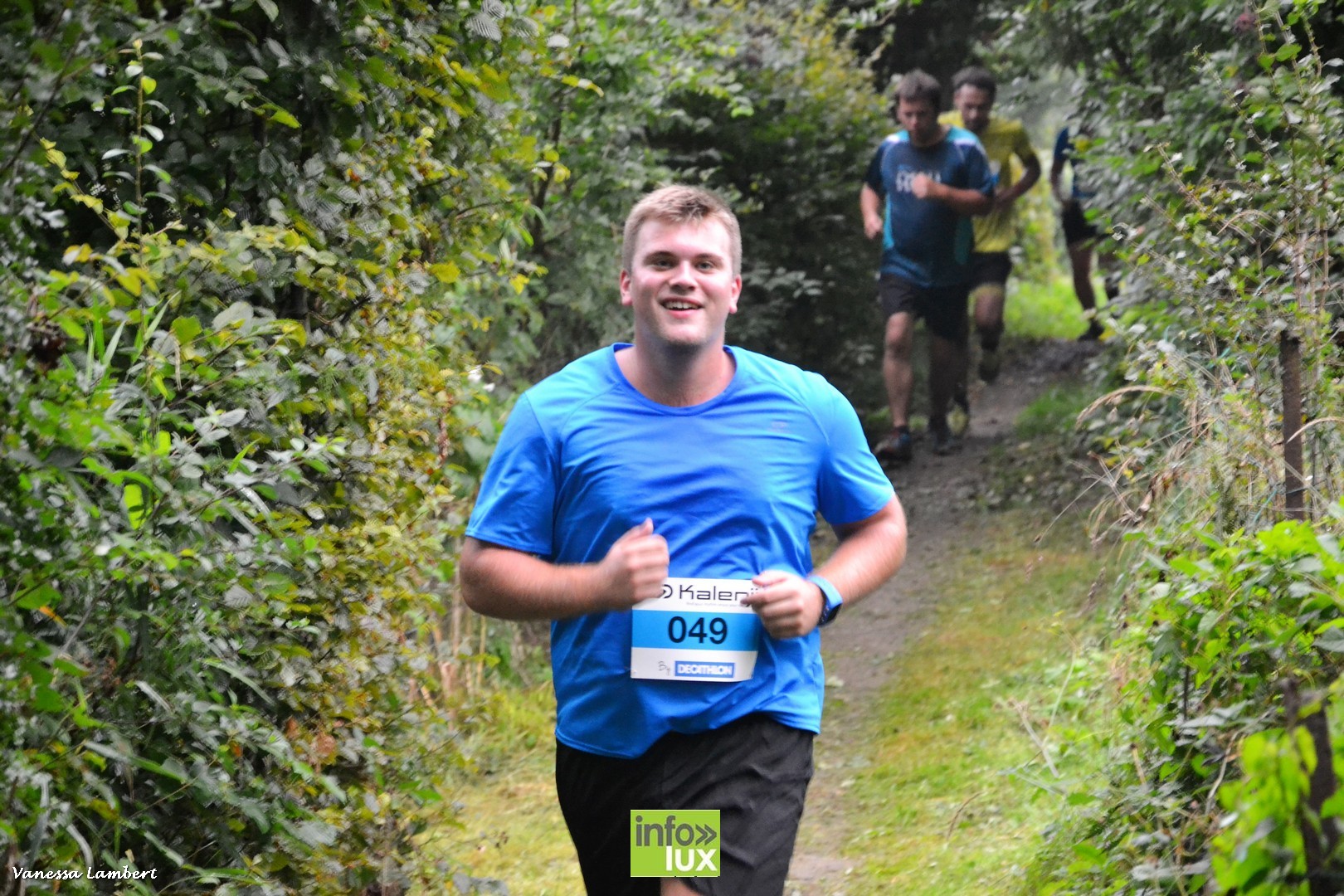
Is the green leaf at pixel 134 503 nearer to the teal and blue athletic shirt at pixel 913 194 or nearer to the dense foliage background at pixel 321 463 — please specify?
the dense foliage background at pixel 321 463

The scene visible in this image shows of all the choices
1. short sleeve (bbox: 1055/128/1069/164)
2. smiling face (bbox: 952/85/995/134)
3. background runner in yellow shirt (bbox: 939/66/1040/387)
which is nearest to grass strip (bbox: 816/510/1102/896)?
background runner in yellow shirt (bbox: 939/66/1040/387)

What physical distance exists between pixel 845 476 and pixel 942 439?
778 cm

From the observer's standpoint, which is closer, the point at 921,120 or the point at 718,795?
the point at 718,795

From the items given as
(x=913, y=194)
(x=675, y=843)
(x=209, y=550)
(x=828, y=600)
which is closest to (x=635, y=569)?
(x=828, y=600)

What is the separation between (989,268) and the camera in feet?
38.0

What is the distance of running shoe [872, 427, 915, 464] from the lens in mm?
10766

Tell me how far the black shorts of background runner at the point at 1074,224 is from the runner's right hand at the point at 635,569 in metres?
10.2

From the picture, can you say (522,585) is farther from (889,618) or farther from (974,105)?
(974,105)

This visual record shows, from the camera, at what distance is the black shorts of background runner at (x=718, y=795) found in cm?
330

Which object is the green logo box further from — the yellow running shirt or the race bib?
the yellow running shirt

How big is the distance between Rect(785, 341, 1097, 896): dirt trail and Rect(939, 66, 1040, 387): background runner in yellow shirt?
0.89 meters

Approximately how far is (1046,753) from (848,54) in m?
8.22

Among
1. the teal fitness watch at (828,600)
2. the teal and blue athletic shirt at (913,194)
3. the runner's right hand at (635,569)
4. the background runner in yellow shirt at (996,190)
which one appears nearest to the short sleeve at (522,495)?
the runner's right hand at (635,569)

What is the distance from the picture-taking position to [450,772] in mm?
6508
